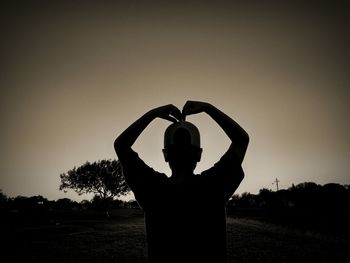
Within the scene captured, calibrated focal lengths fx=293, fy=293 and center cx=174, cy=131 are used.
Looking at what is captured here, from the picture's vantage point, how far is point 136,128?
77.6 inches

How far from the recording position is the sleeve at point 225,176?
6.11ft

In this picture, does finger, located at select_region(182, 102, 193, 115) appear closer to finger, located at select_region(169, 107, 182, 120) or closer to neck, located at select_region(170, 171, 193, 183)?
finger, located at select_region(169, 107, 182, 120)

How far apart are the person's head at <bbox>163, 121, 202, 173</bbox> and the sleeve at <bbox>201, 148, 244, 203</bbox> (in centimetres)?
14

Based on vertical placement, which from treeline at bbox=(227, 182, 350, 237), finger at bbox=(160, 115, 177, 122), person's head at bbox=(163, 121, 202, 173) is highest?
finger at bbox=(160, 115, 177, 122)

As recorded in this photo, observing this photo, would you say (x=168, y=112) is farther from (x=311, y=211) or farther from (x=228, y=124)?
(x=311, y=211)

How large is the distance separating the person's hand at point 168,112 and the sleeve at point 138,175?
329mm

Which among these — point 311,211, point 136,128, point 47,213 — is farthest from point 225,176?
point 47,213

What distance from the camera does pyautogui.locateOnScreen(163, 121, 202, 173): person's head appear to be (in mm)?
1846

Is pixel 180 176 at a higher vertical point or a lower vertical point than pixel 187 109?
lower

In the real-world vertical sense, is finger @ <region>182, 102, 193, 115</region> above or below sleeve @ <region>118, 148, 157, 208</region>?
above

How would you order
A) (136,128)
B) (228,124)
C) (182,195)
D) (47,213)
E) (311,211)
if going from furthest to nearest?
(47,213)
(311,211)
(228,124)
(136,128)
(182,195)

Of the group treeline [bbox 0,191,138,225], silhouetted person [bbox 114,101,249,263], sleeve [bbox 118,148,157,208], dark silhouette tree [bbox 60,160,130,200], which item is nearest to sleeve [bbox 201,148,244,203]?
silhouetted person [bbox 114,101,249,263]

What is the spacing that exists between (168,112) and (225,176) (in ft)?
1.98

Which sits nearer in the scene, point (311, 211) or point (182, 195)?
point (182, 195)
